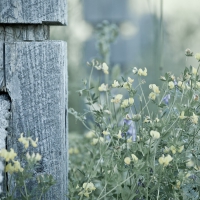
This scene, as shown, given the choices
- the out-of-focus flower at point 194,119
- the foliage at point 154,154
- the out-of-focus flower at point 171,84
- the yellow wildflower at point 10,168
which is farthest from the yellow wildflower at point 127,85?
the yellow wildflower at point 10,168

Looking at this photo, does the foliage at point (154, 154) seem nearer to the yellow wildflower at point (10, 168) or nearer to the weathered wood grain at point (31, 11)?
the yellow wildflower at point (10, 168)

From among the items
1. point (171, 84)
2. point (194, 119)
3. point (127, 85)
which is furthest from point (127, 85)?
point (194, 119)

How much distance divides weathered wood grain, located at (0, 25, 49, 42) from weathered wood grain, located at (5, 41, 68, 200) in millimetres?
27

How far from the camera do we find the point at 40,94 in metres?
1.66

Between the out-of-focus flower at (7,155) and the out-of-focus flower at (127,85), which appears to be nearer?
the out-of-focus flower at (7,155)

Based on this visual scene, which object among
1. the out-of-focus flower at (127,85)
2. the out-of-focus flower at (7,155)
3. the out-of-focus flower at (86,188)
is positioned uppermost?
the out-of-focus flower at (127,85)

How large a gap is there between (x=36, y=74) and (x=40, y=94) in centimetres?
7

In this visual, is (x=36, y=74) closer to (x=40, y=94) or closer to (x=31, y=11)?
(x=40, y=94)

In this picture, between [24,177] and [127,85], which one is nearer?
[24,177]

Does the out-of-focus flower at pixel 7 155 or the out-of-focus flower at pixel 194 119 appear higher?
the out-of-focus flower at pixel 194 119

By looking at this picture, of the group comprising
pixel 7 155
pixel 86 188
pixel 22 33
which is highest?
pixel 22 33

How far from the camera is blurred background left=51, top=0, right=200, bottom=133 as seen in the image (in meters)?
4.50

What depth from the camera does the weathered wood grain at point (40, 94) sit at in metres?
1.64

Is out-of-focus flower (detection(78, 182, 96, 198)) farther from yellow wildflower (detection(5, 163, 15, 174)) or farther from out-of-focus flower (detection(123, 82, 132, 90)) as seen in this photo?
out-of-focus flower (detection(123, 82, 132, 90))
